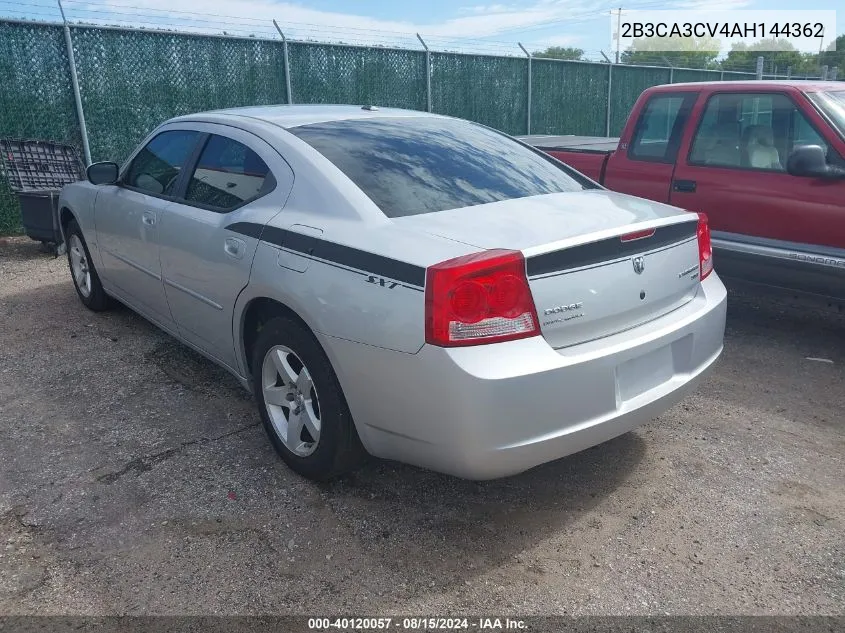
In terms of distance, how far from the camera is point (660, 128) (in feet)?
18.7

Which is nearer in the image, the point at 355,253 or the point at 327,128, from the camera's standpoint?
the point at 355,253

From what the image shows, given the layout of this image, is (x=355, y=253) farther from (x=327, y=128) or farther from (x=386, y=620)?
(x=386, y=620)

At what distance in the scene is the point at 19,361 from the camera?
189 inches

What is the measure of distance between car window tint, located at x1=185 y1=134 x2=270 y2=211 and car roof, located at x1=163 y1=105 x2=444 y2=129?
0.20 metres

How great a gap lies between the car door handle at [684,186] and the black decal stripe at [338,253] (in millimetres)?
3413

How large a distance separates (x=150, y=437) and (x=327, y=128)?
1.79 m

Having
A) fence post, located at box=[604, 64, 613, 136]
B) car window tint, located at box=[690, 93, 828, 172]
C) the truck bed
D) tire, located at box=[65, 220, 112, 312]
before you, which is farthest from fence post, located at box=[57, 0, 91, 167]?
fence post, located at box=[604, 64, 613, 136]

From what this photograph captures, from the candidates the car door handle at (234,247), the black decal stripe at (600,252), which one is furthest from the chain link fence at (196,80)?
the black decal stripe at (600,252)

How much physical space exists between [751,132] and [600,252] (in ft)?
10.2

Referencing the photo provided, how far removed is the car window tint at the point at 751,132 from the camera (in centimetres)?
494

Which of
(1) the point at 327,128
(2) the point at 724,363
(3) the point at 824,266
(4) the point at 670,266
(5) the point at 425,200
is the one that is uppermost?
(1) the point at 327,128

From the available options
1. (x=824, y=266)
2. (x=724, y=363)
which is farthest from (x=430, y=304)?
(x=824, y=266)

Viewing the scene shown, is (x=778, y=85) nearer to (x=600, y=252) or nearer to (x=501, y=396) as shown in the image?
(x=600, y=252)

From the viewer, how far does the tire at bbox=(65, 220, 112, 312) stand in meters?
5.52
